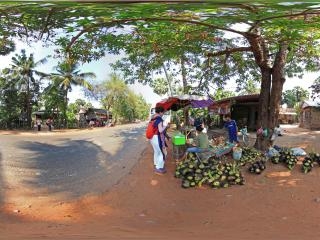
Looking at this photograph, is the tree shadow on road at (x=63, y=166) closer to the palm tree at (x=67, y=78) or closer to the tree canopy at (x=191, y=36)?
the palm tree at (x=67, y=78)

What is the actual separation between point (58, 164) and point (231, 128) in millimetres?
1188

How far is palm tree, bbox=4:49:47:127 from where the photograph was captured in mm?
2258

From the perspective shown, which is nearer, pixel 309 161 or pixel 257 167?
pixel 257 167

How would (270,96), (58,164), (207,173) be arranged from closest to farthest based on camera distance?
(58,164) < (207,173) < (270,96)

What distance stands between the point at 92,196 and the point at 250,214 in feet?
3.47

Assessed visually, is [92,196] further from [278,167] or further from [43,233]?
[278,167]

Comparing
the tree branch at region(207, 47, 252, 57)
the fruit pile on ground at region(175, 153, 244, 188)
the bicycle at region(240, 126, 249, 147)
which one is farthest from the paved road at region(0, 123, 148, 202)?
the bicycle at region(240, 126, 249, 147)

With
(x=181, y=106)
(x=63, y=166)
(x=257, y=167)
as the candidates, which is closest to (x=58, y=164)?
(x=63, y=166)

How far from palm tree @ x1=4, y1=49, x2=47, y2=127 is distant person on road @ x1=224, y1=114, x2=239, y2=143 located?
4.13ft

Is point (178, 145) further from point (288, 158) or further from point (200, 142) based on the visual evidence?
point (288, 158)

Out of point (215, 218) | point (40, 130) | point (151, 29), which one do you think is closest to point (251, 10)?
point (151, 29)

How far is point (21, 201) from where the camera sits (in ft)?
7.75

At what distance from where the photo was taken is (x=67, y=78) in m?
2.29

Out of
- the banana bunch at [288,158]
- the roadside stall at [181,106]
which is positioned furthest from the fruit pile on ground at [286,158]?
the roadside stall at [181,106]
